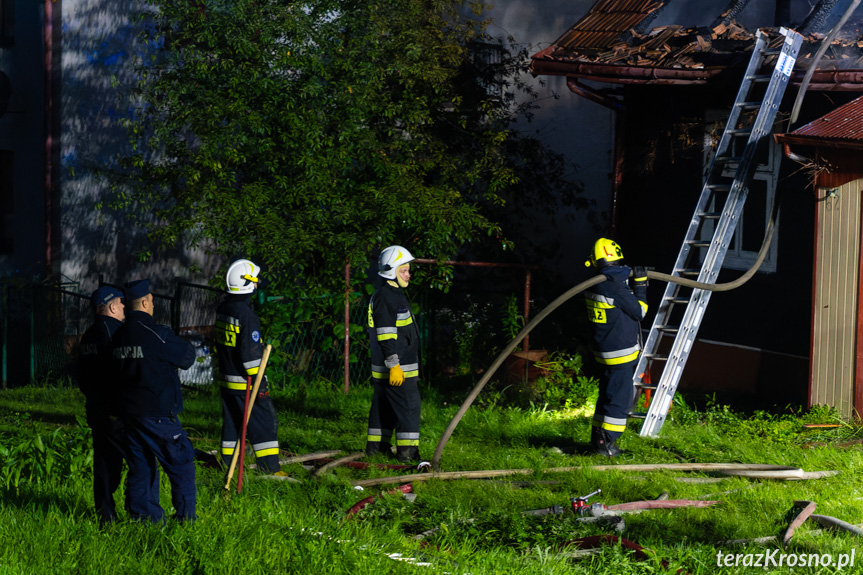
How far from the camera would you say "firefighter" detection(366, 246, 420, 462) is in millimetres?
7523

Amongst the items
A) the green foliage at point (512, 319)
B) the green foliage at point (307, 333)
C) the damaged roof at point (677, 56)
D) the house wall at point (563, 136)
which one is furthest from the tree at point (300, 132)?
the house wall at point (563, 136)

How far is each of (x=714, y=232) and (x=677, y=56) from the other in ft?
7.21

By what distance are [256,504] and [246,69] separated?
5.24 m

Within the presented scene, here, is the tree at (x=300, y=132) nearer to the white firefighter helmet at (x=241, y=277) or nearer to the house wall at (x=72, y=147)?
the white firefighter helmet at (x=241, y=277)

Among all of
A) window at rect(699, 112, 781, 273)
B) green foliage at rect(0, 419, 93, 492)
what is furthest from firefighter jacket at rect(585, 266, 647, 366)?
green foliage at rect(0, 419, 93, 492)

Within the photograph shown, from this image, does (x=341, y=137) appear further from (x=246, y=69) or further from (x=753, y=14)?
(x=753, y=14)

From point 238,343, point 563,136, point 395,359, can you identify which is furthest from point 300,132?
point 563,136

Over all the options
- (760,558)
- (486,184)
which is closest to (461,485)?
(760,558)

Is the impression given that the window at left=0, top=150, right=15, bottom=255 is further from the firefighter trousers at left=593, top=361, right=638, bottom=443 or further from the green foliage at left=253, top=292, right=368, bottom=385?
the firefighter trousers at left=593, top=361, right=638, bottom=443

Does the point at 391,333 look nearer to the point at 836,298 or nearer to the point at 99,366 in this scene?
the point at 99,366

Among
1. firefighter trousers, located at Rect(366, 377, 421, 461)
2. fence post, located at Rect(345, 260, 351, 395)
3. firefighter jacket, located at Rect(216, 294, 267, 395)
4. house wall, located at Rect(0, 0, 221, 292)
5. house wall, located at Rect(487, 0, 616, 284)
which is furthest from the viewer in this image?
house wall, located at Rect(487, 0, 616, 284)

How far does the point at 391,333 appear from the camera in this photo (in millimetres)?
7527

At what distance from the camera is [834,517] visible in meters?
5.92

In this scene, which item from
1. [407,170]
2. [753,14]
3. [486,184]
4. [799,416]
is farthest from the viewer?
[486,184]
